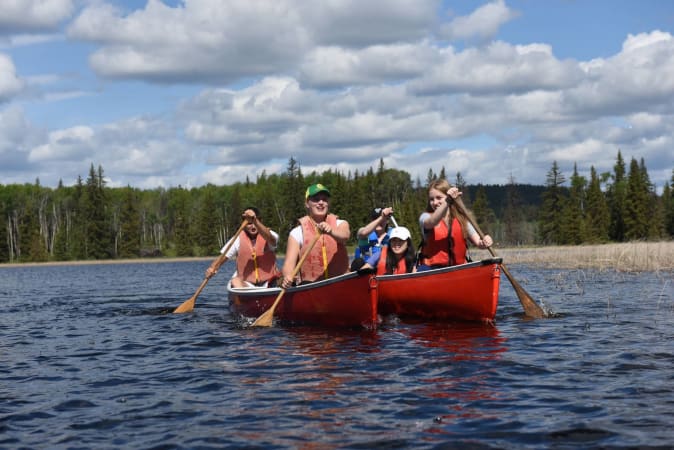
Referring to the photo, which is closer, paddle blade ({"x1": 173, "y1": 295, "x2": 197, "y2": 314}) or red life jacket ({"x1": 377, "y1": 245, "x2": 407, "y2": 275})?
red life jacket ({"x1": 377, "y1": 245, "x2": 407, "y2": 275})

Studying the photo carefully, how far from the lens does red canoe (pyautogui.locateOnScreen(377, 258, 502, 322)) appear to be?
9.48 meters

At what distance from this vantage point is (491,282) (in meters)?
9.48

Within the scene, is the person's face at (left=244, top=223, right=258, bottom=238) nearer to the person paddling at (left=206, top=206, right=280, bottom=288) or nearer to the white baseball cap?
the person paddling at (left=206, top=206, right=280, bottom=288)

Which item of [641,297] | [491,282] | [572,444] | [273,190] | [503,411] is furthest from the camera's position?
[273,190]

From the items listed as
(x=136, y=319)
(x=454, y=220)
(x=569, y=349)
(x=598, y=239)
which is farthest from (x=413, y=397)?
(x=598, y=239)

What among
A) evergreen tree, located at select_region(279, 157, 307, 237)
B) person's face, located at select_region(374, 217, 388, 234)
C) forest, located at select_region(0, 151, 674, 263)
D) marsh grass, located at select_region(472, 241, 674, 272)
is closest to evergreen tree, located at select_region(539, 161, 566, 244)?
forest, located at select_region(0, 151, 674, 263)

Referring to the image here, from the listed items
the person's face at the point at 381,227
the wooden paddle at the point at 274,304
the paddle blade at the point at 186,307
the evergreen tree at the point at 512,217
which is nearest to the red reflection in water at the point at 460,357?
the wooden paddle at the point at 274,304

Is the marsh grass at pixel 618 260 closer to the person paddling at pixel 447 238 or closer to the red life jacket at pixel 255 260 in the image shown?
the person paddling at pixel 447 238

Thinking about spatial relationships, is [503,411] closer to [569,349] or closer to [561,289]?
[569,349]

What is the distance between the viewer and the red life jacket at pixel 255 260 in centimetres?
1259

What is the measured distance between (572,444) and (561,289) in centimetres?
1142

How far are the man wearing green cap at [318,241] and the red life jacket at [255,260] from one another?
2.10 meters

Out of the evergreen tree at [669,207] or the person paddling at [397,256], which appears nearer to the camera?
the person paddling at [397,256]

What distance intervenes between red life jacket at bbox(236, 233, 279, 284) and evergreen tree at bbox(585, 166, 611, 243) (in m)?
60.4
